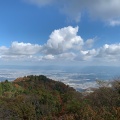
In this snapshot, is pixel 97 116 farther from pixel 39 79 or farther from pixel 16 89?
pixel 39 79

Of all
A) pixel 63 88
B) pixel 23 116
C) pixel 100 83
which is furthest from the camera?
pixel 63 88

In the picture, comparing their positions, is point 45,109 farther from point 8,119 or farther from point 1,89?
point 1,89

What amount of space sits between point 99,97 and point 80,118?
17.4 m

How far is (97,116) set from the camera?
10.2m

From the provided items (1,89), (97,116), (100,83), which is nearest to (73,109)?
(97,116)

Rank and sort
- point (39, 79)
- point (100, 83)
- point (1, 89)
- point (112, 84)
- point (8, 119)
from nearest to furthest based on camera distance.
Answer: point (8, 119)
point (112, 84)
point (100, 83)
point (1, 89)
point (39, 79)

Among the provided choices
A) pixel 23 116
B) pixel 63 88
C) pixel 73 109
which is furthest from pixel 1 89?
pixel 73 109

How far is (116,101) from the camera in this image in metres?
21.7

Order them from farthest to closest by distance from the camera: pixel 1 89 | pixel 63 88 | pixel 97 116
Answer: pixel 63 88, pixel 1 89, pixel 97 116

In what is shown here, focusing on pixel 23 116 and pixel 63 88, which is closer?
pixel 23 116

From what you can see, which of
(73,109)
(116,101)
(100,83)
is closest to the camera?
(73,109)

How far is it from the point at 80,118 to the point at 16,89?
160 ft

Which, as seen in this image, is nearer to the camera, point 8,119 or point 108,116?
point 108,116

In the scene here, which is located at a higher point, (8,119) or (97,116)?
(97,116)
